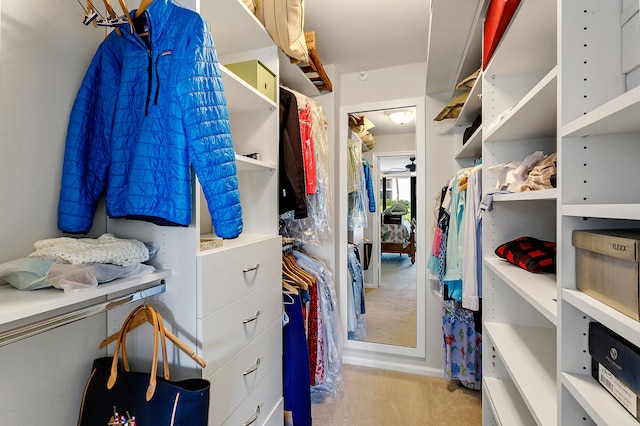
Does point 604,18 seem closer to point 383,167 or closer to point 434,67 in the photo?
point 434,67

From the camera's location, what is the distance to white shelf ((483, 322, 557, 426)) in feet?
2.67

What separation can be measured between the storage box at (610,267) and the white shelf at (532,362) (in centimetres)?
41

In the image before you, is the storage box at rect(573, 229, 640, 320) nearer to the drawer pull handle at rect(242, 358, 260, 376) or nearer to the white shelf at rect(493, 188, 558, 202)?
the white shelf at rect(493, 188, 558, 202)

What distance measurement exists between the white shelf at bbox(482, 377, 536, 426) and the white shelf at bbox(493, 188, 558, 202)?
2.56 feet

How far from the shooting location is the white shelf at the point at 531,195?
2.53ft

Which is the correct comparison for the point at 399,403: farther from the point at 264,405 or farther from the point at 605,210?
the point at 605,210

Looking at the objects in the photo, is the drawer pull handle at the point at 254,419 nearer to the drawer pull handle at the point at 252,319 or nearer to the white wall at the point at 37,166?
the drawer pull handle at the point at 252,319

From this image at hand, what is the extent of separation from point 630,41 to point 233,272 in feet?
4.13

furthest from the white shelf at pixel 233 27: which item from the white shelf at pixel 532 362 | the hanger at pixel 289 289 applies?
the white shelf at pixel 532 362

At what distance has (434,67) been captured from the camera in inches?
72.8

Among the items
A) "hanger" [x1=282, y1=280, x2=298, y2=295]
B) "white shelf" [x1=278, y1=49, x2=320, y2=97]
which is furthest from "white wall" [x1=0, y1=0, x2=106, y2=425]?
"white shelf" [x1=278, y1=49, x2=320, y2=97]

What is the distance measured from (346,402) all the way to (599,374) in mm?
1670

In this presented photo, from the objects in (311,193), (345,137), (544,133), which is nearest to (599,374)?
(544,133)

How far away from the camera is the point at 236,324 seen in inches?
45.5
